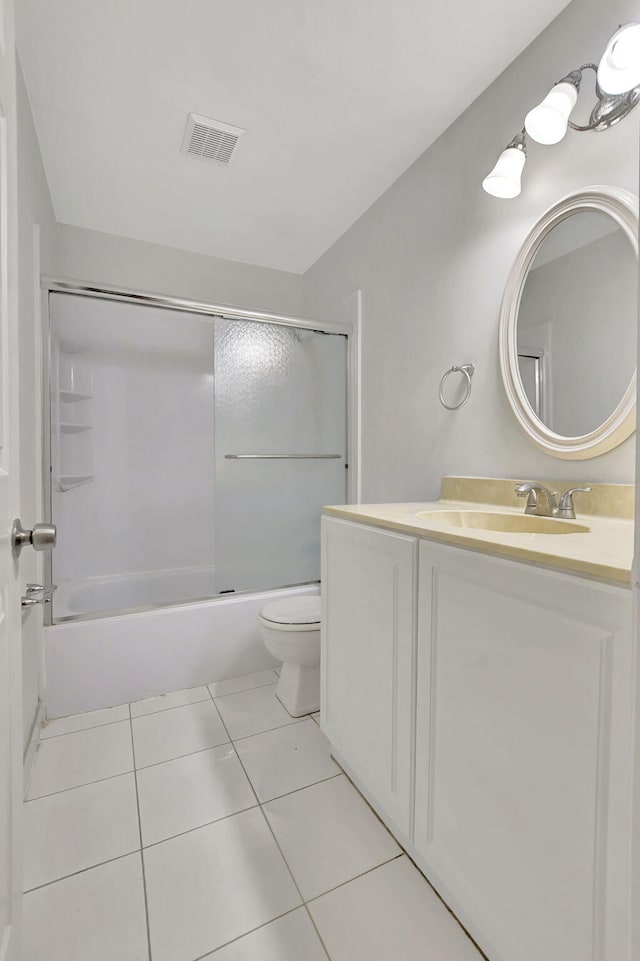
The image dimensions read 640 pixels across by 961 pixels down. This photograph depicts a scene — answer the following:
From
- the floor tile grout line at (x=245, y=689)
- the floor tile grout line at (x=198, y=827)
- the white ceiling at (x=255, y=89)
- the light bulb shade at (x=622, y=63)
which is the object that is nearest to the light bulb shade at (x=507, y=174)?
the light bulb shade at (x=622, y=63)

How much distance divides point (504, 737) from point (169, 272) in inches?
107

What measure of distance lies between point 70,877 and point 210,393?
239 cm

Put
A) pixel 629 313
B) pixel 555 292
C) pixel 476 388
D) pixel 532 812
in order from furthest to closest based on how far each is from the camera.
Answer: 1. pixel 476 388
2. pixel 555 292
3. pixel 629 313
4. pixel 532 812

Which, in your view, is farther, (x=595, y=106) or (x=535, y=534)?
(x=595, y=106)

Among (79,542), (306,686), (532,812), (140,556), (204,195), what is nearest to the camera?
(532,812)

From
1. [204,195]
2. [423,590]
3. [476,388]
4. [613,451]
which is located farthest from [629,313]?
[204,195]

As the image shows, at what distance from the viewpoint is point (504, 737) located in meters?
0.76

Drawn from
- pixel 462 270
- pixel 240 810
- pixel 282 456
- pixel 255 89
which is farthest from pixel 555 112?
pixel 240 810

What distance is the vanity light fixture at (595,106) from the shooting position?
981mm

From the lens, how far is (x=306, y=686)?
5.76 ft

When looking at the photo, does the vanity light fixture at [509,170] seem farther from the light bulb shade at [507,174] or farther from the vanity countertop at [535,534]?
the vanity countertop at [535,534]

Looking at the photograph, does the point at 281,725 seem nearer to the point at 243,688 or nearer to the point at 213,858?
the point at 243,688

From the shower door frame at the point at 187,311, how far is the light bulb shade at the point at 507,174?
103cm

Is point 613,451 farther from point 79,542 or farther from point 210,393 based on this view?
point 79,542
